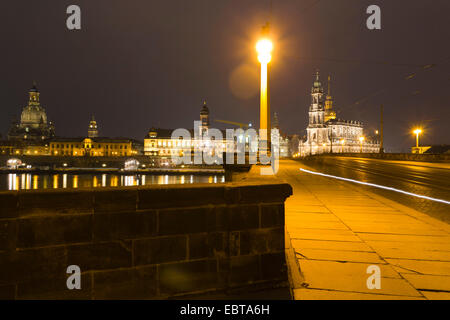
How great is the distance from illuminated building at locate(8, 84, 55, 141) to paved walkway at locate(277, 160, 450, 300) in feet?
661

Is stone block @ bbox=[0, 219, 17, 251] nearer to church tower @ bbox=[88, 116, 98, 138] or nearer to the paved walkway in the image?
the paved walkway

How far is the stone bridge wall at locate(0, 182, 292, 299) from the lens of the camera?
345 centimetres

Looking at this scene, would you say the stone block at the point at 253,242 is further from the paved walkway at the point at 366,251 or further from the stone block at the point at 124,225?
the stone block at the point at 124,225

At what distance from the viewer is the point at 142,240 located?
3.87 metres

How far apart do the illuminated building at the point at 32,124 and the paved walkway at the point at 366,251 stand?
201 meters

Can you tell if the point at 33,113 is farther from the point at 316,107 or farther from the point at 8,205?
the point at 8,205

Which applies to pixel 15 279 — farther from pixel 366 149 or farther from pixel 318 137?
pixel 366 149

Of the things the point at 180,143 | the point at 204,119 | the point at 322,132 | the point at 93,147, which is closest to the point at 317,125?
the point at 322,132

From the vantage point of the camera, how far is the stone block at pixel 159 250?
386 cm

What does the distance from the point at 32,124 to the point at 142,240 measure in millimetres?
219847

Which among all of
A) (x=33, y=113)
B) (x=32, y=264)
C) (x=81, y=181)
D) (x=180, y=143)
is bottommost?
(x=81, y=181)

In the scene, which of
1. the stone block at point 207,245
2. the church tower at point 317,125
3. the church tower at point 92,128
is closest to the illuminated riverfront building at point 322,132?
the church tower at point 317,125

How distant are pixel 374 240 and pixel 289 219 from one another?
2.17m
